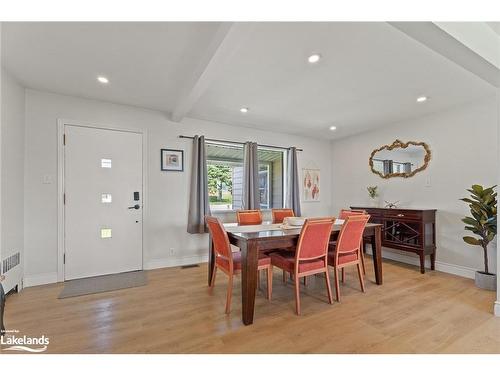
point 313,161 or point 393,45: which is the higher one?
point 393,45

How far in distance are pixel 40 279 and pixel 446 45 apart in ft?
15.3

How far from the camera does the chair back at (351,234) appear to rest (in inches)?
98.7

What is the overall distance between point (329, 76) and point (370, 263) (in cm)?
292

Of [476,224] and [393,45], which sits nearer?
[393,45]

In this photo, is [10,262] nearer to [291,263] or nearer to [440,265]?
[291,263]

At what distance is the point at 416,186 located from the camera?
3.77m

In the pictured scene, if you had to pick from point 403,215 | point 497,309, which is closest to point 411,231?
point 403,215

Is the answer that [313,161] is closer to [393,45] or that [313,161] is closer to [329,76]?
[329,76]

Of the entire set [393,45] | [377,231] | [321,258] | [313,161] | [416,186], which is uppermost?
[393,45]

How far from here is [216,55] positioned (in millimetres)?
1879

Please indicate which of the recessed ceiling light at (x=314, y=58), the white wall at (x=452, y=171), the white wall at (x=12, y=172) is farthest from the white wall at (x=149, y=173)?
the recessed ceiling light at (x=314, y=58)

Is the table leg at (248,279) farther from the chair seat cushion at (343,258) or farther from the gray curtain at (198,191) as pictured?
the gray curtain at (198,191)

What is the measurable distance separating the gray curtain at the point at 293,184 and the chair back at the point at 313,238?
2236 mm
